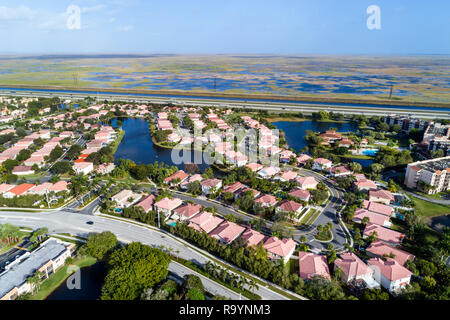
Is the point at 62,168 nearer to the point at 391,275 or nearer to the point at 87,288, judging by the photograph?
the point at 87,288

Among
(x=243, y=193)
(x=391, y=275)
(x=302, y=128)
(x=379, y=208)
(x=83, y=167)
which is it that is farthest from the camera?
(x=302, y=128)

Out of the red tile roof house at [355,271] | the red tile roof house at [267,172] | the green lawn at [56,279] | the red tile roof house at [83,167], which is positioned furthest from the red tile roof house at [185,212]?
the red tile roof house at [83,167]

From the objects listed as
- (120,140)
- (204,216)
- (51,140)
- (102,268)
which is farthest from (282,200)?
(51,140)

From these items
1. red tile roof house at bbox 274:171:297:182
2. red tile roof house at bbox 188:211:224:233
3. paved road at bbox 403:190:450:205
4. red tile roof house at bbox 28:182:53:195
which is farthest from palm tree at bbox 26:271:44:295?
Answer: paved road at bbox 403:190:450:205

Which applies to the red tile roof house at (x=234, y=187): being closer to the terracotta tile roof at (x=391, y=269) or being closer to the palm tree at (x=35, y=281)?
the terracotta tile roof at (x=391, y=269)

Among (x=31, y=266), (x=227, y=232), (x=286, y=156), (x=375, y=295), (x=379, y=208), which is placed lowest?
(x=375, y=295)

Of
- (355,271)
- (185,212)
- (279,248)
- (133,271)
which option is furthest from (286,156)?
(133,271)
